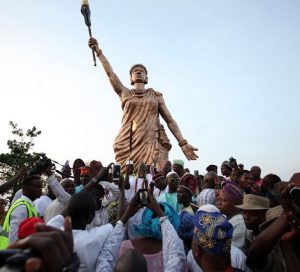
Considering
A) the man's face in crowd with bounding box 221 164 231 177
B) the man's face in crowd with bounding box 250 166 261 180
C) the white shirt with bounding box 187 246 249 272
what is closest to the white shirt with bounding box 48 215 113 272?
the white shirt with bounding box 187 246 249 272

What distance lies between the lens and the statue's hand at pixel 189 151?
1043 cm

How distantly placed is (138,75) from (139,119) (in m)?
1.53

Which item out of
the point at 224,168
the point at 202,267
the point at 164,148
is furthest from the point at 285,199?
the point at 164,148

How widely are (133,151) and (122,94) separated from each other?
2.03 metres

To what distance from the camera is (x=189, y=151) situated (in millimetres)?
10578

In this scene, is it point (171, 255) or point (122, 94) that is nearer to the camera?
point (171, 255)

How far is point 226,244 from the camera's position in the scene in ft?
7.38

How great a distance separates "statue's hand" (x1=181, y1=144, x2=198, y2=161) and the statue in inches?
19.6

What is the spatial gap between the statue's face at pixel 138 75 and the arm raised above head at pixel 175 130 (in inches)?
30.0

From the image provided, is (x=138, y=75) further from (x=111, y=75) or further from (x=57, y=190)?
(x=57, y=190)

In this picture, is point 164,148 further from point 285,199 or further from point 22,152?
point 22,152

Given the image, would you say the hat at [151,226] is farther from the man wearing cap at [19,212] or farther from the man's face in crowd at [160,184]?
the man's face in crowd at [160,184]

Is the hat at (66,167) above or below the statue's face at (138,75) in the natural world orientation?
below

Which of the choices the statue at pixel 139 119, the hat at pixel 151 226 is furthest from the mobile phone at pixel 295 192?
the statue at pixel 139 119
